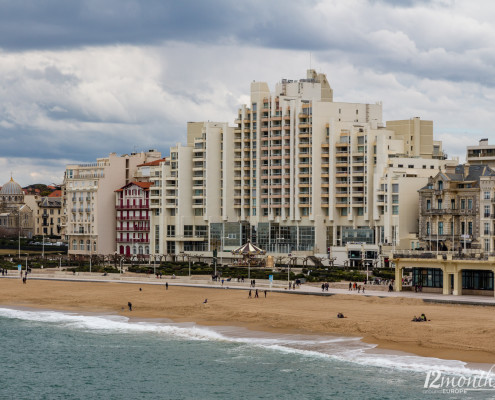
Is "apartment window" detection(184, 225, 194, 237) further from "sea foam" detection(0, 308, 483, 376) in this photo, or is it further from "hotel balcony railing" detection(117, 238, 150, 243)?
"sea foam" detection(0, 308, 483, 376)

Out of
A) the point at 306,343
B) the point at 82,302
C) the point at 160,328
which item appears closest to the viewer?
the point at 306,343

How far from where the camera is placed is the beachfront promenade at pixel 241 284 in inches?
3939

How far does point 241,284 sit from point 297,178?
49.4 metres

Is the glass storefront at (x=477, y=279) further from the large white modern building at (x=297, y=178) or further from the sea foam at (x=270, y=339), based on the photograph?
the large white modern building at (x=297, y=178)

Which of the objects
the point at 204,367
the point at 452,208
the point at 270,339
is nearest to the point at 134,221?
the point at 452,208

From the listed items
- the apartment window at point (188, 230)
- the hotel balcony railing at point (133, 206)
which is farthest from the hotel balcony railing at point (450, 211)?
the hotel balcony railing at point (133, 206)

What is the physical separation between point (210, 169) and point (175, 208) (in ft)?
38.2

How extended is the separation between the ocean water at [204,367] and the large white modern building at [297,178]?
7570 cm

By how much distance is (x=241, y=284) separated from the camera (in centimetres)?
12756

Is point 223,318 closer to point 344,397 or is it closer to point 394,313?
point 394,313

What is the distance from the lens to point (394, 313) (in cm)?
9138

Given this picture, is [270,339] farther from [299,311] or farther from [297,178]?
[297,178]

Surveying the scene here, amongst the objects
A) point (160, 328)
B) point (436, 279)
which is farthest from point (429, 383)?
point (436, 279)

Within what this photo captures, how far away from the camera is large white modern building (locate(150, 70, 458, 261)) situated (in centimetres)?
16300
